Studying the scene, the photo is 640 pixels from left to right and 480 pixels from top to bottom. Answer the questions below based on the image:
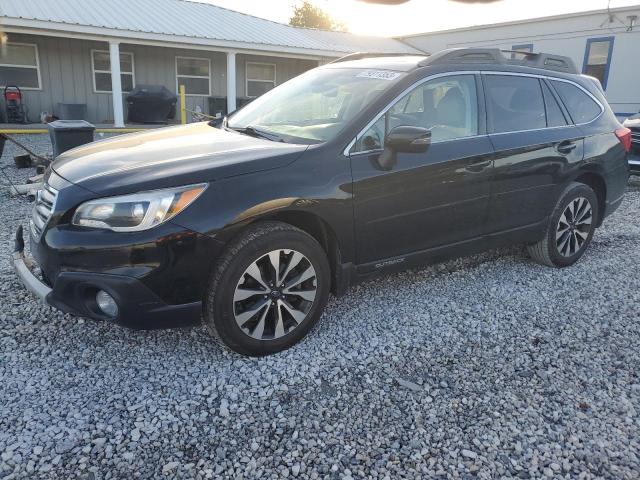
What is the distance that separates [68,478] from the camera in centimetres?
214

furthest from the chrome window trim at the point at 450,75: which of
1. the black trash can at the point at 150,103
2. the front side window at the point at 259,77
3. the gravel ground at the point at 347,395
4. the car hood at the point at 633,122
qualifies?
the front side window at the point at 259,77

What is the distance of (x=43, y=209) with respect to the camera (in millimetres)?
2986

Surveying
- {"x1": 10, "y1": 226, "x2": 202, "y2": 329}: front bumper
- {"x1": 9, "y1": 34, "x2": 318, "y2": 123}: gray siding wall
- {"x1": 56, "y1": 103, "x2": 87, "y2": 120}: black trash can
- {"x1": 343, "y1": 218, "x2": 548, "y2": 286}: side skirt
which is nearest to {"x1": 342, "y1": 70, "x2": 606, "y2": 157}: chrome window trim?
{"x1": 343, "y1": 218, "x2": 548, "y2": 286}: side skirt

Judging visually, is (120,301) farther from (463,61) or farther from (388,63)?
(463,61)

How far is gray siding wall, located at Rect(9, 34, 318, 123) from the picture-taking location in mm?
15438

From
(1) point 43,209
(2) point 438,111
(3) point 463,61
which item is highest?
(3) point 463,61

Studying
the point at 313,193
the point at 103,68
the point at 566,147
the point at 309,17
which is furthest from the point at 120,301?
the point at 309,17

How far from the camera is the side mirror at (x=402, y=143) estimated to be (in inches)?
127

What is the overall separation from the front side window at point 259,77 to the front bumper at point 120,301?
17.5m

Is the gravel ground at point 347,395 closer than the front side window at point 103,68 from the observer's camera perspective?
Yes

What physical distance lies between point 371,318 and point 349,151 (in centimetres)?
123

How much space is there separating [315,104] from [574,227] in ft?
8.86

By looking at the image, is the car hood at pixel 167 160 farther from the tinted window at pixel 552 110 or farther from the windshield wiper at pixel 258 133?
the tinted window at pixel 552 110

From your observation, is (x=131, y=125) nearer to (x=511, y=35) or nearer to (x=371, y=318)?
(x=511, y=35)
